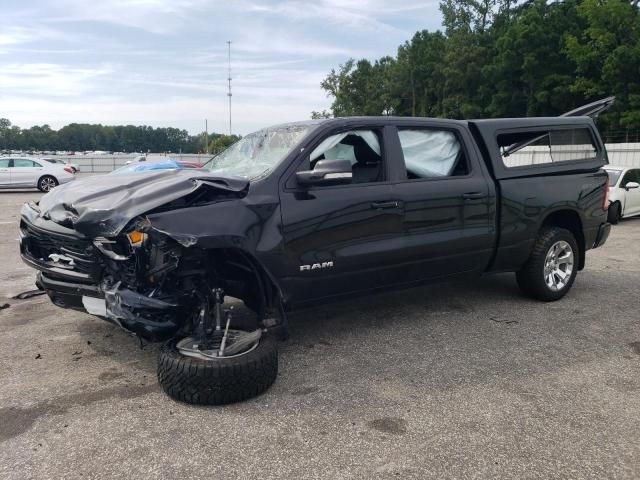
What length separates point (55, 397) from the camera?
3.46 meters

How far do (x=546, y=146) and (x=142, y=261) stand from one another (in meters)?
4.32

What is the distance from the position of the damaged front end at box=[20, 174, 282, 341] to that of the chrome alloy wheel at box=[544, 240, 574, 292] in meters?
3.23

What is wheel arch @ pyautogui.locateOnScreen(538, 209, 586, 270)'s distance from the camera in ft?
18.6

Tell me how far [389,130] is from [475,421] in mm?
2391

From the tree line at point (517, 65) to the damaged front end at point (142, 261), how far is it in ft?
128

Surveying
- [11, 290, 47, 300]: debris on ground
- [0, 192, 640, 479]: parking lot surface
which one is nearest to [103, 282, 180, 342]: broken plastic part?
[0, 192, 640, 479]: parking lot surface

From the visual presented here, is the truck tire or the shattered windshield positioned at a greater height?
the shattered windshield

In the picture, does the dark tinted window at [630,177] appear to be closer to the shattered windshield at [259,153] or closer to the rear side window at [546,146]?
the rear side window at [546,146]

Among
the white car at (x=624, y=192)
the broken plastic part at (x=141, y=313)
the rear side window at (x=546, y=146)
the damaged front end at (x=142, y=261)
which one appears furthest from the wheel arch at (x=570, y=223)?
the white car at (x=624, y=192)

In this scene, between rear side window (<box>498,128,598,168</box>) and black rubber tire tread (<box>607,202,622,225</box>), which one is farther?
black rubber tire tread (<box>607,202,622,225</box>)

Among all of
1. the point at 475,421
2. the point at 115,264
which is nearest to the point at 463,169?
the point at 475,421

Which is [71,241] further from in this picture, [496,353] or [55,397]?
[496,353]

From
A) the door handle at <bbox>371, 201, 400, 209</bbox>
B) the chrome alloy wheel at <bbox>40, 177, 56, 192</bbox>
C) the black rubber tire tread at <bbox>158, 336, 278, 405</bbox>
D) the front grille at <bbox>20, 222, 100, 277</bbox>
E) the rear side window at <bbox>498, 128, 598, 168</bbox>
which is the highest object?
the rear side window at <bbox>498, 128, 598, 168</bbox>

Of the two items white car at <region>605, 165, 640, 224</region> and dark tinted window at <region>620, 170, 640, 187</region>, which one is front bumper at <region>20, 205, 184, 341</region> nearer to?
white car at <region>605, 165, 640, 224</region>
